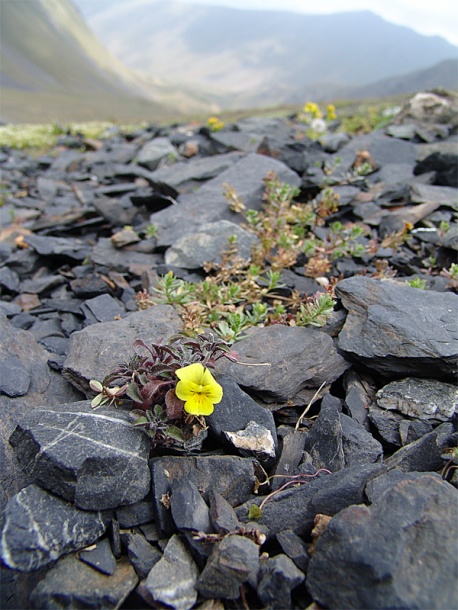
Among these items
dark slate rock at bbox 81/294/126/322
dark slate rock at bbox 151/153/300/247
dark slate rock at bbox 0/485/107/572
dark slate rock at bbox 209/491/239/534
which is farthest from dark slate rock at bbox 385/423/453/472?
dark slate rock at bbox 151/153/300/247

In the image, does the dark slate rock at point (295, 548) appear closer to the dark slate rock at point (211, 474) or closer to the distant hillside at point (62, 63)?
the dark slate rock at point (211, 474)

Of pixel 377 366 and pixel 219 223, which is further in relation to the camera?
pixel 219 223

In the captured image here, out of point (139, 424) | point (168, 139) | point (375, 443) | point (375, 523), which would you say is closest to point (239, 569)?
point (375, 523)

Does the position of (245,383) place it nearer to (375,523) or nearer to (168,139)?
(375,523)

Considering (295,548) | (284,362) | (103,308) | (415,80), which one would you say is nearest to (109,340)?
(103,308)

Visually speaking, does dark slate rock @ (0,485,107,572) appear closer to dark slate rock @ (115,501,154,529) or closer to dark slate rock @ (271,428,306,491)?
dark slate rock @ (115,501,154,529)

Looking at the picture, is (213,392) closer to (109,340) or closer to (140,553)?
(140,553)

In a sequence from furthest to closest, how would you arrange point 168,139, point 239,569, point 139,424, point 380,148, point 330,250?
point 168,139
point 380,148
point 330,250
point 139,424
point 239,569
